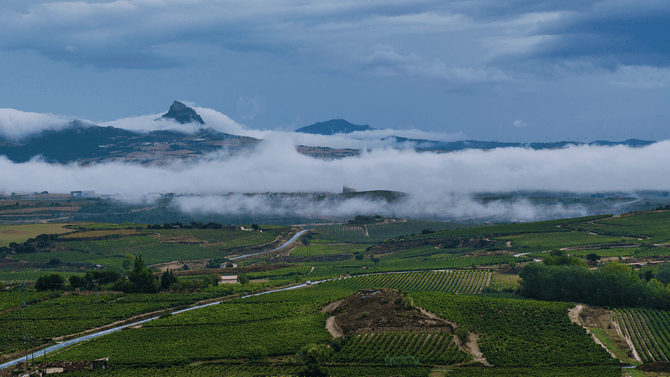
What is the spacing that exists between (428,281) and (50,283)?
79.7m

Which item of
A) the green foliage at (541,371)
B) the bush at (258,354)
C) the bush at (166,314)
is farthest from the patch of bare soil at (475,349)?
the bush at (166,314)

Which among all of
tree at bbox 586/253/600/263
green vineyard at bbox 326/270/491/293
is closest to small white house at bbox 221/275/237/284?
green vineyard at bbox 326/270/491/293

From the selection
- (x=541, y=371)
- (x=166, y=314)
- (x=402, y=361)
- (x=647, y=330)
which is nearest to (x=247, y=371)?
(x=402, y=361)

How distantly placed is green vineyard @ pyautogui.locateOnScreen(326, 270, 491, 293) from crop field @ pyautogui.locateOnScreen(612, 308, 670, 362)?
127ft

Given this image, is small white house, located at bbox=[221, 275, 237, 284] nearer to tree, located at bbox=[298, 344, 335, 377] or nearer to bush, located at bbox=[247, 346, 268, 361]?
bush, located at bbox=[247, 346, 268, 361]

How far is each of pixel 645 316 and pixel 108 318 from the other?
81.4 metres

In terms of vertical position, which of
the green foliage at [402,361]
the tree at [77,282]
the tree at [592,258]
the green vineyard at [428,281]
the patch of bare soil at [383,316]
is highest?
the tree at [77,282]

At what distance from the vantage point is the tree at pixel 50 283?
395 feet

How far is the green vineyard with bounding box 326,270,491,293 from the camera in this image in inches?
5217

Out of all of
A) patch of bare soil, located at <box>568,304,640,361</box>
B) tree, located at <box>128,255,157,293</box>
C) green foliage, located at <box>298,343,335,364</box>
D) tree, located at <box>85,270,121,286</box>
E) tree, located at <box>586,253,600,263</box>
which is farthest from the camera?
tree, located at <box>586,253,600,263</box>

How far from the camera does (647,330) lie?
8369 centimetres

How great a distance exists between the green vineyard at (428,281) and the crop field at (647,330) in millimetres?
38744

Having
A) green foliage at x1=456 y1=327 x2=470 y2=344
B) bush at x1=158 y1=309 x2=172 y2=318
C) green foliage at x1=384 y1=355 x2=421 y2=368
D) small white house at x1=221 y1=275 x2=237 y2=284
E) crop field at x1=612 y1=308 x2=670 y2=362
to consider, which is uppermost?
bush at x1=158 y1=309 x2=172 y2=318

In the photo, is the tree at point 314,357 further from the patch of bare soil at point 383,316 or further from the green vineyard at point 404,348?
the patch of bare soil at point 383,316
